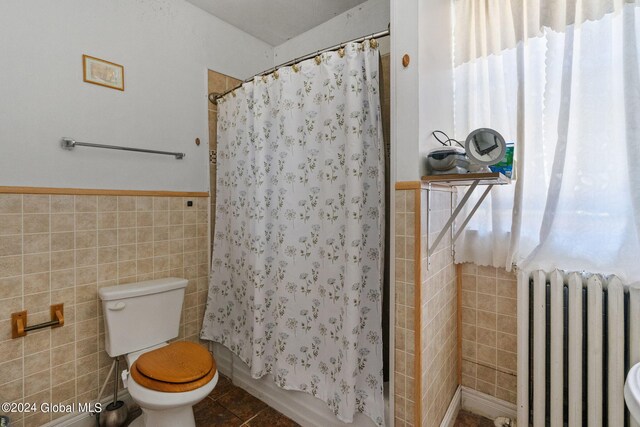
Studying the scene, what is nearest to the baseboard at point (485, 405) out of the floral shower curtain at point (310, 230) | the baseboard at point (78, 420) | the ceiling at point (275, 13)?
the floral shower curtain at point (310, 230)

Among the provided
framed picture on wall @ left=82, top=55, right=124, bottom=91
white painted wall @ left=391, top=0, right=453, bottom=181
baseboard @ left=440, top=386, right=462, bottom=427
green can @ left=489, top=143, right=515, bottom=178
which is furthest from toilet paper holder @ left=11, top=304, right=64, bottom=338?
green can @ left=489, top=143, right=515, bottom=178

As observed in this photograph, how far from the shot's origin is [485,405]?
5.49 feet

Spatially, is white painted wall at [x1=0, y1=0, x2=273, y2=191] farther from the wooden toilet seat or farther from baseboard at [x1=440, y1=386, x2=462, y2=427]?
baseboard at [x1=440, y1=386, x2=462, y2=427]

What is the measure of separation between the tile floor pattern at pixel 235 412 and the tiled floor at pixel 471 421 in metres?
0.89

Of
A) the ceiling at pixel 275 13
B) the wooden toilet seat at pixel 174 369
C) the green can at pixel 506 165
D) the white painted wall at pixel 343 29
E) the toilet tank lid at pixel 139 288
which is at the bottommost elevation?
the wooden toilet seat at pixel 174 369

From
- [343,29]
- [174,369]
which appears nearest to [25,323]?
[174,369]

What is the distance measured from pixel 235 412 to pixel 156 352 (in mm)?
607

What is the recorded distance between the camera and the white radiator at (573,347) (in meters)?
1.22

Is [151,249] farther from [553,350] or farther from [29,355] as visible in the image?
[553,350]

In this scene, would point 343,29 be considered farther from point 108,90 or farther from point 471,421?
point 471,421

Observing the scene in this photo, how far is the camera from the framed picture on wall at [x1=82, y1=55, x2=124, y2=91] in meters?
1.58

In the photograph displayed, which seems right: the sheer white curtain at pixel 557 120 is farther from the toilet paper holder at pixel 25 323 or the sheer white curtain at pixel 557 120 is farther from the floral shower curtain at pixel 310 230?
the toilet paper holder at pixel 25 323

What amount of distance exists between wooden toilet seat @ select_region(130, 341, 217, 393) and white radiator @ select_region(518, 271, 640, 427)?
59.6 inches

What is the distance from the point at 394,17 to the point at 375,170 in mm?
645
